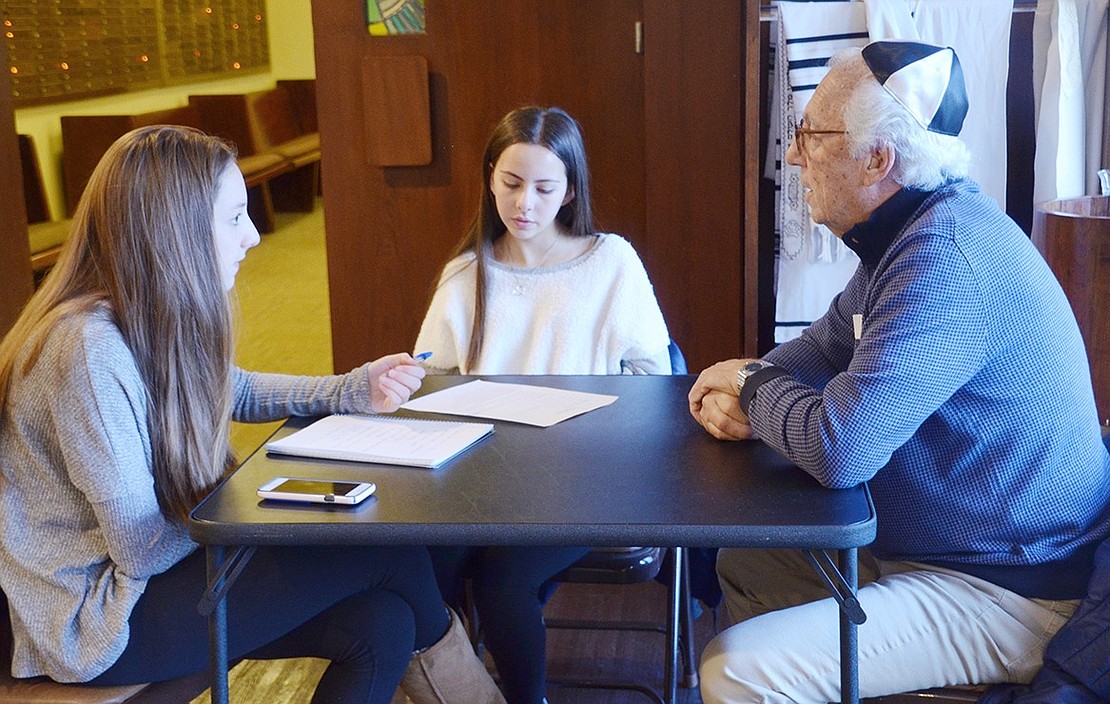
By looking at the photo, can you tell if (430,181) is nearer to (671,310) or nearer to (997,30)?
(671,310)

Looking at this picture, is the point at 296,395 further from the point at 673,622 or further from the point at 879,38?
the point at 879,38

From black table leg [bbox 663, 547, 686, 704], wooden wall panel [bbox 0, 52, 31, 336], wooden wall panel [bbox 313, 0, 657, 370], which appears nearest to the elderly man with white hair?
black table leg [bbox 663, 547, 686, 704]

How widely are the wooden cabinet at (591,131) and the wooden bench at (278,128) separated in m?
4.75

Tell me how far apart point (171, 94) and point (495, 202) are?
6.10m

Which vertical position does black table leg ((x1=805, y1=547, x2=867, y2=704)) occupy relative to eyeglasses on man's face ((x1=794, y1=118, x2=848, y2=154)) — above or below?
below

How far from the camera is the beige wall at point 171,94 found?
6055mm

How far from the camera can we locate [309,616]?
1.71 metres

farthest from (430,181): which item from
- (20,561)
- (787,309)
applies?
(20,561)

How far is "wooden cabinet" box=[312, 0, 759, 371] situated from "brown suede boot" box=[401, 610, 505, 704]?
1460 mm

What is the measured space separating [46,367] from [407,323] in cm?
205

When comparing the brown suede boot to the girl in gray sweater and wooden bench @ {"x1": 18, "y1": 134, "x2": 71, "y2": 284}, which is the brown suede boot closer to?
the girl in gray sweater

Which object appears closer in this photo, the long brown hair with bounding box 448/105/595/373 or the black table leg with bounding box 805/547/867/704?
the black table leg with bounding box 805/547/867/704

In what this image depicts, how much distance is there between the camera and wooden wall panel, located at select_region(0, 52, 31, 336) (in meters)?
3.70

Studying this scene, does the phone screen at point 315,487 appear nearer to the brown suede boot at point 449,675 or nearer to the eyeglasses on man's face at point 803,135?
the brown suede boot at point 449,675
